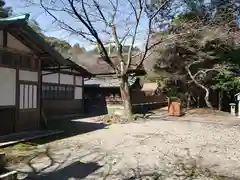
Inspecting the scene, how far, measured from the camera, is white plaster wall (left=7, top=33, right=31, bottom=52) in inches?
446

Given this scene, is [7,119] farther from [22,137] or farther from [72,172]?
[72,172]

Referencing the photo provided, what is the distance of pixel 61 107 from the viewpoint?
20.8 m

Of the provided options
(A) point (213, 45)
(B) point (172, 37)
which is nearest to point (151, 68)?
(A) point (213, 45)

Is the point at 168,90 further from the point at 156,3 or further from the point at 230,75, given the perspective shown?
the point at 156,3

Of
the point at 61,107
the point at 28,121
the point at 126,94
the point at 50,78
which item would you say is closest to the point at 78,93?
the point at 61,107

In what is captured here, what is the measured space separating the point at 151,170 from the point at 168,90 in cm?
2265

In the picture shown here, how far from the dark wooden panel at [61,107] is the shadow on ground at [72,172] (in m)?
12.1

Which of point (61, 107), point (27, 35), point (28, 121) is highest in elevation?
point (27, 35)

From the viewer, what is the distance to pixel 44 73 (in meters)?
18.8

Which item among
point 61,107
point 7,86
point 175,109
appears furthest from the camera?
point 175,109

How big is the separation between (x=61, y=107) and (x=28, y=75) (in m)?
8.69

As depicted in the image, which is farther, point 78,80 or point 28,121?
point 78,80

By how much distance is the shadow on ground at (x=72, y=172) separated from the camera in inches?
254

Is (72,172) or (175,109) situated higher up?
(175,109)
